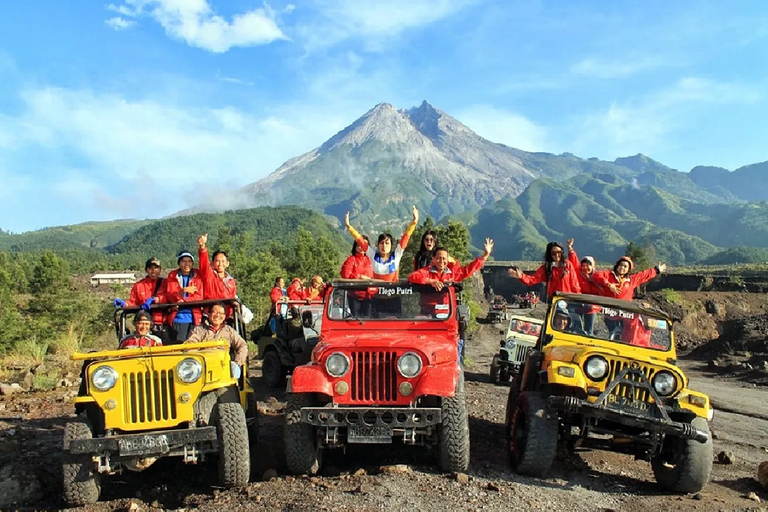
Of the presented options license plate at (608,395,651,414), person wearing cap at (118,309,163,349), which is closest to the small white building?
person wearing cap at (118,309,163,349)

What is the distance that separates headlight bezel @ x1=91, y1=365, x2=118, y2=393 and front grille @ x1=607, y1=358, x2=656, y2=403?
4.88 meters

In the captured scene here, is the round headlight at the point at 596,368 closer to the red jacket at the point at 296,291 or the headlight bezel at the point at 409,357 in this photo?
the headlight bezel at the point at 409,357

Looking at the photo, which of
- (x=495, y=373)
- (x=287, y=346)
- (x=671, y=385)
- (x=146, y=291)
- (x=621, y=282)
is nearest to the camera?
(x=671, y=385)

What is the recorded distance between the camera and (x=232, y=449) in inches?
229

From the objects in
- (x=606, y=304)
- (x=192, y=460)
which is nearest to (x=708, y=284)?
(x=606, y=304)

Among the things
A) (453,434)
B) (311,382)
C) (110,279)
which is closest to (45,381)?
(311,382)

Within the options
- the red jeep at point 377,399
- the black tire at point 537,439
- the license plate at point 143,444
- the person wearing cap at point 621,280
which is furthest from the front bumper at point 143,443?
the person wearing cap at point 621,280

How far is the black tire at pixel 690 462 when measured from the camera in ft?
19.9

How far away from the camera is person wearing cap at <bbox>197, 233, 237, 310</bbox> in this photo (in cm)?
830

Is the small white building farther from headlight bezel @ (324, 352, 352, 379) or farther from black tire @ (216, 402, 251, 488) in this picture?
headlight bezel @ (324, 352, 352, 379)

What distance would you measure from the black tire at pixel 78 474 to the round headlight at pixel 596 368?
16.0 ft

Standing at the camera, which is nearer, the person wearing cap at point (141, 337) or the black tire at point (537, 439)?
the black tire at point (537, 439)

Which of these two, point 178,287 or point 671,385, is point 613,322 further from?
point 178,287

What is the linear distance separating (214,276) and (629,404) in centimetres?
547
